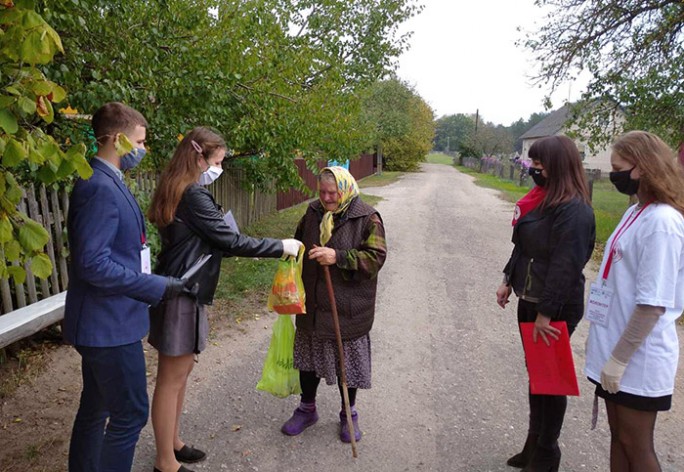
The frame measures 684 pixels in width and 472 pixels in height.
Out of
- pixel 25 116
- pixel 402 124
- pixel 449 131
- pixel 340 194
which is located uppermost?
pixel 449 131

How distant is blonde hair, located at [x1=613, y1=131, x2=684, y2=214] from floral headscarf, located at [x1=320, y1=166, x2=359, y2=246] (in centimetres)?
142

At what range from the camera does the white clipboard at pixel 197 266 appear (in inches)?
99.8

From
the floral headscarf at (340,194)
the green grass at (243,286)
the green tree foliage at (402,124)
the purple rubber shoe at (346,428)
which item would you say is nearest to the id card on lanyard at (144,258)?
the floral headscarf at (340,194)

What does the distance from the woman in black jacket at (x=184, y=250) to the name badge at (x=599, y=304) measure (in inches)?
65.8

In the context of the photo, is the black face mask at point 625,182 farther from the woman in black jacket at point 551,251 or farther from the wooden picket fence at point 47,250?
the wooden picket fence at point 47,250

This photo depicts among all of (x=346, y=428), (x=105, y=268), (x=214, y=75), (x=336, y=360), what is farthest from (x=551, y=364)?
(x=214, y=75)

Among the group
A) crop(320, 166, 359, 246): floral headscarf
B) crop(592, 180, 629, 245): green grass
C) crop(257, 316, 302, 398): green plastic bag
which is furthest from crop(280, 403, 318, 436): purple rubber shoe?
crop(592, 180, 629, 245): green grass

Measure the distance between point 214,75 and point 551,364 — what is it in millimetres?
4248

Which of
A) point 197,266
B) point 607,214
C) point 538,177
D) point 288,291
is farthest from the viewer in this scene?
point 607,214

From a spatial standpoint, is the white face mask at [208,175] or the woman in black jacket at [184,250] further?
the white face mask at [208,175]

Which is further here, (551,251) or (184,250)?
(551,251)

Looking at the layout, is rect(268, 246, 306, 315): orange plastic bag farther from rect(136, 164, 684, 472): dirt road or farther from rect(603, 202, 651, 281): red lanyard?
rect(603, 202, 651, 281): red lanyard

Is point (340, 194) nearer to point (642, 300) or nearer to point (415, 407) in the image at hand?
point (642, 300)

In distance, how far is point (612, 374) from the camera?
222 centimetres
